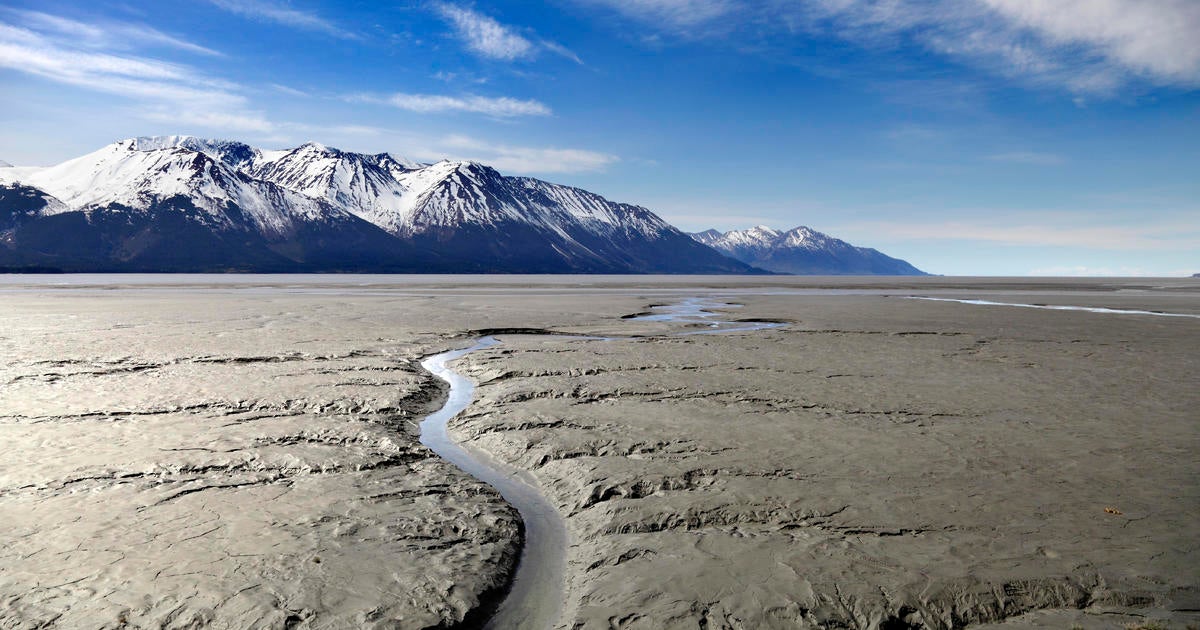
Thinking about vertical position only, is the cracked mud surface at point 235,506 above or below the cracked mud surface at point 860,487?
below

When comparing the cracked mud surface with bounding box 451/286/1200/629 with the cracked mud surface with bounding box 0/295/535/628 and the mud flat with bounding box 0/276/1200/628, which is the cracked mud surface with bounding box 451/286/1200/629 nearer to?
the mud flat with bounding box 0/276/1200/628

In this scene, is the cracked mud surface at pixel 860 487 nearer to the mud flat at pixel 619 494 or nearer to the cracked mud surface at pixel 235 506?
the mud flat at pixel 619 494

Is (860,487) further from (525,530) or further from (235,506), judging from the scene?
(235,506)

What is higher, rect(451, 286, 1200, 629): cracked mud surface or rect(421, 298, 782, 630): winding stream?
rect(451, 286, 1200, 629): cracked mud surface

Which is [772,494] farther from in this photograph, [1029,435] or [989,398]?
[989,398]

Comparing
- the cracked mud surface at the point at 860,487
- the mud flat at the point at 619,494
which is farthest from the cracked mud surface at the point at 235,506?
the cracked mud surface at the point at 860,487

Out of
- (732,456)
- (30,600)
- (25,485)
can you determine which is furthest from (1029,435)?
(25,485)

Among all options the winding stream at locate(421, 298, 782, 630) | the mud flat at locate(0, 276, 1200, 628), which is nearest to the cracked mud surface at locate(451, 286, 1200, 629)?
the mud flat at locate(0, 276, 1200, 628)
